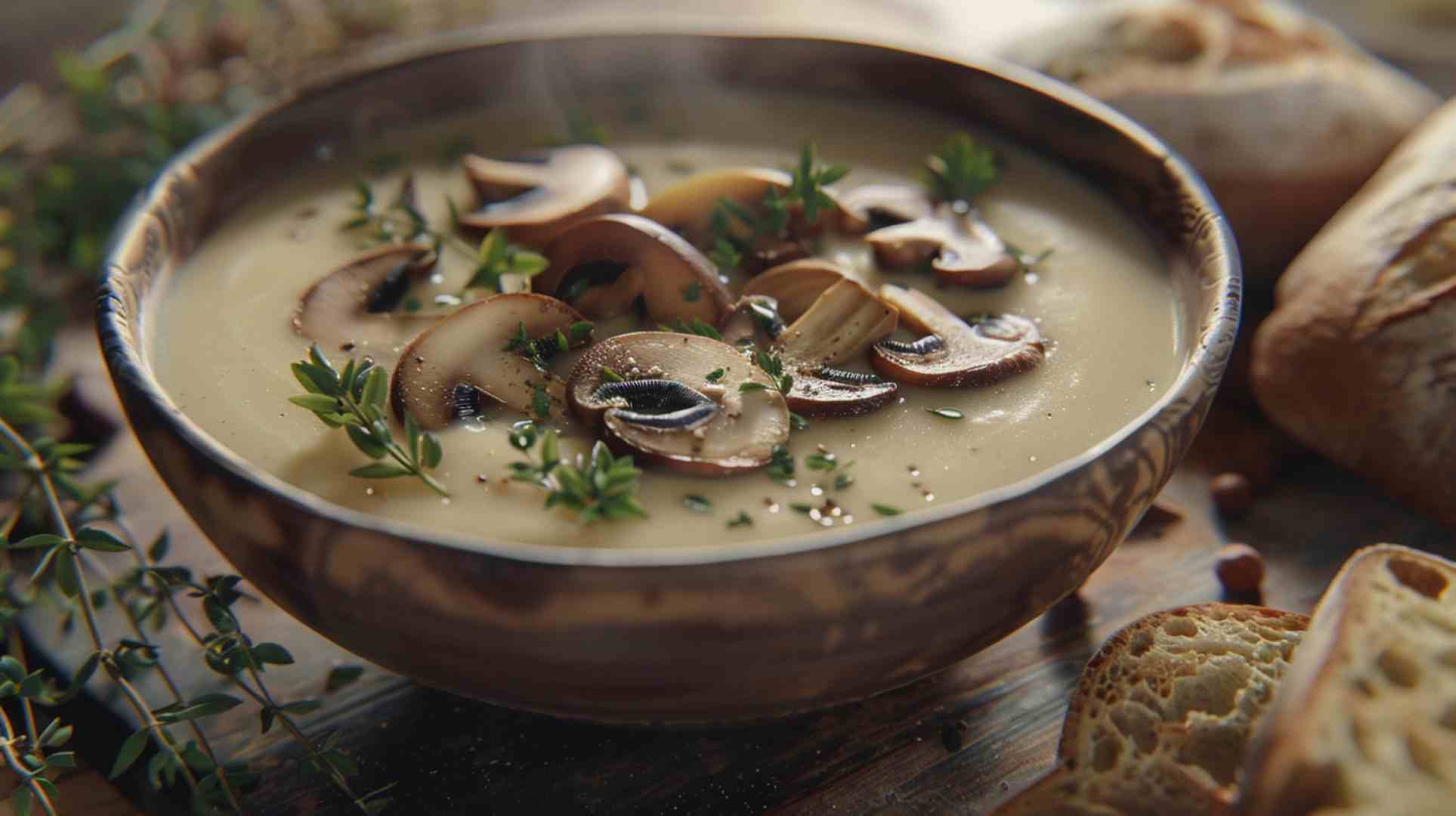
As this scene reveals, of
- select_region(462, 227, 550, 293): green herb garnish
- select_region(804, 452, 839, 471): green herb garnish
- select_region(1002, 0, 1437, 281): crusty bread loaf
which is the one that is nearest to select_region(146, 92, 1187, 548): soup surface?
select_region(804, 452, 839, 471): green herb garnish

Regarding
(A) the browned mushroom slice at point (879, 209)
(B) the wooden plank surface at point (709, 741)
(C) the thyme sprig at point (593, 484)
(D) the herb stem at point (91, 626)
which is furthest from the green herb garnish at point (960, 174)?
(D) the herb stem at point (91, 626)

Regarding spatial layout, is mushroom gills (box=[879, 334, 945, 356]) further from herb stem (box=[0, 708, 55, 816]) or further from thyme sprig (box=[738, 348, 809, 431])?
herb stem (box=[0, 708, 55, 816])

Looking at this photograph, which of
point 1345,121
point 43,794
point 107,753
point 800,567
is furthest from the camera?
point 1345,121

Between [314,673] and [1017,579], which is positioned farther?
[314,673]

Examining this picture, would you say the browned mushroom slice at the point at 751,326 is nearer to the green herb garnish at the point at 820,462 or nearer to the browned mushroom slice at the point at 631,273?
the browned mushroom slice at the point at 631,273

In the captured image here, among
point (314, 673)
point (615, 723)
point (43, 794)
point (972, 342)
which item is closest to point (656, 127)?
point (972, 342)

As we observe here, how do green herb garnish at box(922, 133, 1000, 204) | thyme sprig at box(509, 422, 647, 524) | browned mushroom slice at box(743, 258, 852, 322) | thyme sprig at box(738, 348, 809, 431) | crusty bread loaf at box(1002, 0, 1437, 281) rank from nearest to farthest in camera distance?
thyme sprig at box(509, 422, 647, 524) → thyme sprig at box(738, 348, 809, 431) → browned mushroom slice at box(743, 258, 852, 322) → green herb garnish at box(922, 133, 1000, 204) → crusty bread loaf at box(1002, 0, 1437, 281)

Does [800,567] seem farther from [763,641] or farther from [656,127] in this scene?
[656,127]

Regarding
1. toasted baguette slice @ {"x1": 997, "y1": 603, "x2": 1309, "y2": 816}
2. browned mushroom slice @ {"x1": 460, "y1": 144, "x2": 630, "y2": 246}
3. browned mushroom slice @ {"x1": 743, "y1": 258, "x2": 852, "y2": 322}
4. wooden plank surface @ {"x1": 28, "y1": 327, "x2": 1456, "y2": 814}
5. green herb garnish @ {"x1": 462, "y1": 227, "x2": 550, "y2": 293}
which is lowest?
wooden plank surface @ {"x1": 28, "y1": 327, "x2": 1456, "y2": 814}
